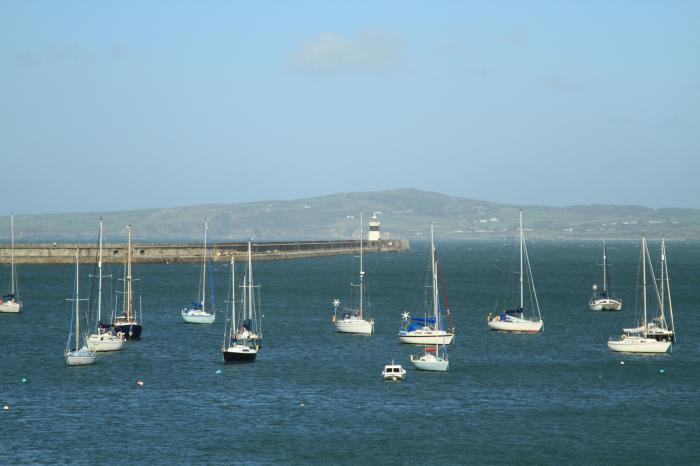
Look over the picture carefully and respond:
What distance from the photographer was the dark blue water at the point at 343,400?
42.3 meters

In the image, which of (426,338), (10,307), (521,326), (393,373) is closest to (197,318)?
(10,307)

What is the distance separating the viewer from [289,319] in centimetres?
9169

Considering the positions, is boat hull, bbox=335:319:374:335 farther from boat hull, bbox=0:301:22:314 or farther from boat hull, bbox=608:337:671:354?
boat hull, bbox=0:301:22:314

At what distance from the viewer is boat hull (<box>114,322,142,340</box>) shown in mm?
72688

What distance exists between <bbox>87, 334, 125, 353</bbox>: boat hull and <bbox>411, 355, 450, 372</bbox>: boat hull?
19900mm

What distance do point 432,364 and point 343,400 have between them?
32.0 ft

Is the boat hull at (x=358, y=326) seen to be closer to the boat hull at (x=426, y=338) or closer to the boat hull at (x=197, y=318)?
the boat hull at (x=426, y=338)

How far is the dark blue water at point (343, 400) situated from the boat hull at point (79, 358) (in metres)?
0.51

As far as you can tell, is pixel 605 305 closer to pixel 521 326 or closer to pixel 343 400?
pixel 521 326

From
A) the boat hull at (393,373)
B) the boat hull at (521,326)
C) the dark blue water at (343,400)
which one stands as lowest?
the dark blue water at (343,400)

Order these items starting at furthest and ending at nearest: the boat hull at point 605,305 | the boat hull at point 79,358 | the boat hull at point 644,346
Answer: the boat hull at point 605,305 → the boat hull at point 644,346 → the boat hull at point 79,358

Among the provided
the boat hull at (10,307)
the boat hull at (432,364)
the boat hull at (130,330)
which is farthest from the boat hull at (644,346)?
the boat hull at (10,307)

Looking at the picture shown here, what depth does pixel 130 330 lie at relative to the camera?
73.4m

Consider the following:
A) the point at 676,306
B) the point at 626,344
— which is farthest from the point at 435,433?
the point at 676,306
